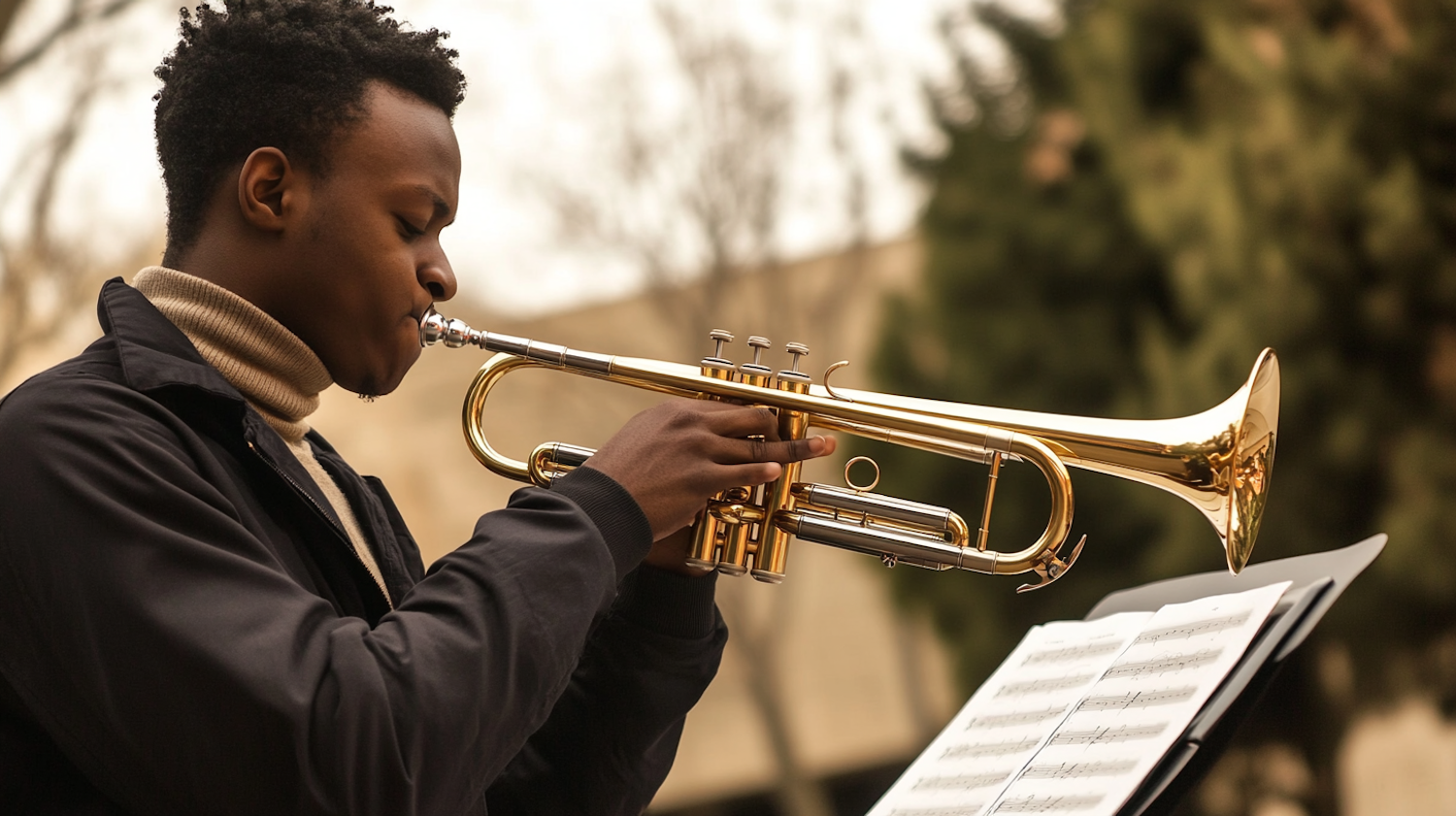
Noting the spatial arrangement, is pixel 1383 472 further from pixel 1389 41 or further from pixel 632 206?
pixel 632 206

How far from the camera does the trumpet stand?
200cm

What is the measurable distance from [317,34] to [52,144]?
5.46 m

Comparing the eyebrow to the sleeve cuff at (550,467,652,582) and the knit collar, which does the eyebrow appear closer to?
the knit collar

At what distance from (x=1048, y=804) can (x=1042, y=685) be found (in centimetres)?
35

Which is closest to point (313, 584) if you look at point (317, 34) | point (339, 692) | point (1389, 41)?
point (339, 692)

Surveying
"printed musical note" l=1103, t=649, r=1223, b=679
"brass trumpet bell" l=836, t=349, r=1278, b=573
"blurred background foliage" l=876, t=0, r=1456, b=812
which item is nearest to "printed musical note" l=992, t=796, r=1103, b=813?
"printed musical note" l=1103, t=649, r=1223, b=679

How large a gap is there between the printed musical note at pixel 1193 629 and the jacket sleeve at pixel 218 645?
0.81 m

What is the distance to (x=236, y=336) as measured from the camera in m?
1.70

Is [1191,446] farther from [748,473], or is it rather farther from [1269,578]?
[748,473]

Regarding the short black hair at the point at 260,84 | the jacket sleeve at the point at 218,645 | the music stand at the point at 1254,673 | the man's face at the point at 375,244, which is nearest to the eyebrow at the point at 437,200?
the man's face at the point at 375,244

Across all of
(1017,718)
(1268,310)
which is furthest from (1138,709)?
(1268,310)

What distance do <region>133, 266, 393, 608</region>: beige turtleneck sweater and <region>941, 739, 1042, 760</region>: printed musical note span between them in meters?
0.81

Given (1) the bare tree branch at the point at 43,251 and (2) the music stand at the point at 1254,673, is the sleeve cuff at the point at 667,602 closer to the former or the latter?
(2) the music stand at the point at 1254,673

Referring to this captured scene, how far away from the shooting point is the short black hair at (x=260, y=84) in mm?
1739
